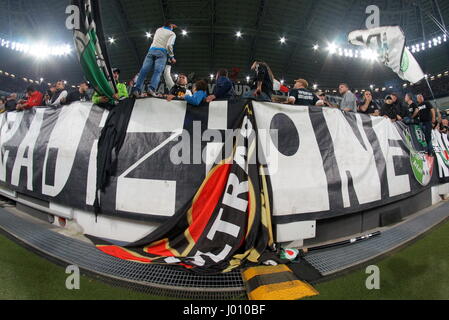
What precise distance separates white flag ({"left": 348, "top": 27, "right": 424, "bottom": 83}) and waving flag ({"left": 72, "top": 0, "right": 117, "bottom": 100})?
19.5 ft

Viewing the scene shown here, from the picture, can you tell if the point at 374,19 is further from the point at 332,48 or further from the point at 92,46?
the point at 332,48

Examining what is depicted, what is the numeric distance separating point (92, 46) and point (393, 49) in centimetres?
610

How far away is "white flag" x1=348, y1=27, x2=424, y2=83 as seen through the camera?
445cm

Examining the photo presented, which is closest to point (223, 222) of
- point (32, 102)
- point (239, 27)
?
point (32, 102)

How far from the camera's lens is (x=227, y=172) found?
7.09 feet

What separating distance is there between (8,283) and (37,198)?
6.46ft

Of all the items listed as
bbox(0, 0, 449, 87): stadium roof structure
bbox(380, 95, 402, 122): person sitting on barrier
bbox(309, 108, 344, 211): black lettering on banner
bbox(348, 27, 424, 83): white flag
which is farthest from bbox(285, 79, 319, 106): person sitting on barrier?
bbox(0, 0, 449, 87): stadium roof structure

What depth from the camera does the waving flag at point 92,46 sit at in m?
2.35

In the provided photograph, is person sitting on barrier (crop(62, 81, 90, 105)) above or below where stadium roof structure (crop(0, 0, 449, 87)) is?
below

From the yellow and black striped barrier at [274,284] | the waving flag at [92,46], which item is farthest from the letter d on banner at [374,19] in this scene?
the yellow and black striped barrier at [274,284]

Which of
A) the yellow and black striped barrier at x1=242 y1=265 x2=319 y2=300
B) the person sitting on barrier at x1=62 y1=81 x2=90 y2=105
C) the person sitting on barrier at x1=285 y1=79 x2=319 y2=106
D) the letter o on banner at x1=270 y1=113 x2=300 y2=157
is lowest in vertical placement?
the yellow and black striped barrier at x1=242 y1=265 x2=319 y2=300

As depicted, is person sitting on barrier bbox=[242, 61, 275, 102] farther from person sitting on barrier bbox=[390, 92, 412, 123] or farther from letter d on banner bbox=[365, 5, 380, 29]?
letter d on banner bbox=[365, 5, 380, 29]

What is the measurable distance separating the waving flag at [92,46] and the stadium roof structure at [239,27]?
10830 millimetres

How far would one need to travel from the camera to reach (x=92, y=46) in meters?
2.36
